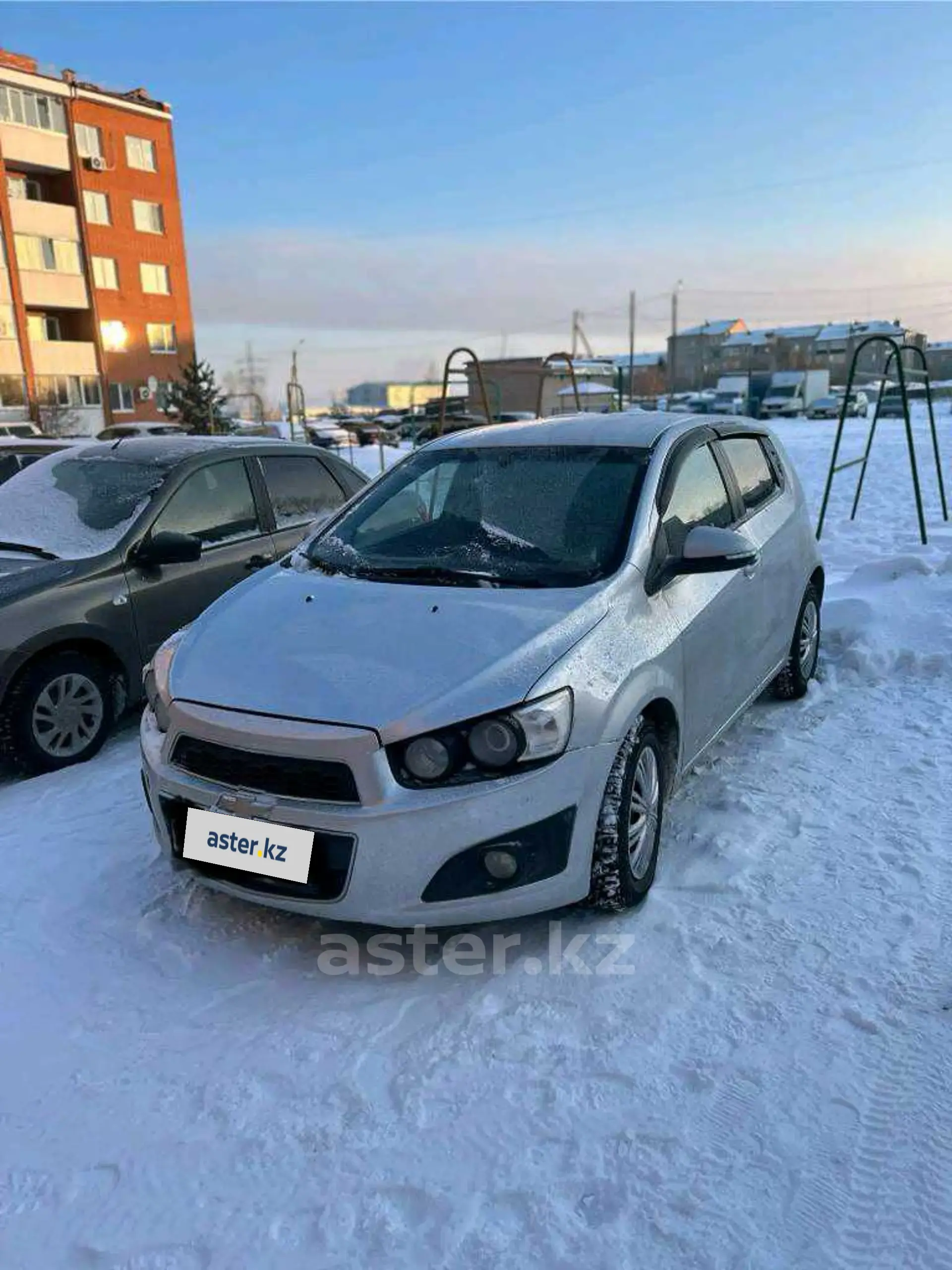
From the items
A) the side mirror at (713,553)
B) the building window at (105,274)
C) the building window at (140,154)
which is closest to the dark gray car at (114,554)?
the side mirror at (713,553)

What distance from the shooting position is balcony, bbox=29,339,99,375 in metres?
35.2

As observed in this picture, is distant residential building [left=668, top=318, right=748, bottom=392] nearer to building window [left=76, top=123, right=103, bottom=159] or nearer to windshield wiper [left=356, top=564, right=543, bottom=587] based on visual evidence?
building window [left=76, top=123, right=103, bottom=159]

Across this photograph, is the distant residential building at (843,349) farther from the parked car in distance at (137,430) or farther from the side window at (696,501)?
the side window at (696,501)

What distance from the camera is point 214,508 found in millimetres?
5297

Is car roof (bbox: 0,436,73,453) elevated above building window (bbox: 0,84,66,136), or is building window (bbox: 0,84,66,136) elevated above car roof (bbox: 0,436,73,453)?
building window (bbox: 0,84,66,136)

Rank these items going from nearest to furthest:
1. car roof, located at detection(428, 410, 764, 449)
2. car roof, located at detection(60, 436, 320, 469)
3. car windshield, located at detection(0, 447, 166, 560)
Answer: car roof, located at detection(428, 410, 764, 449) → car windshield, located at detection(0, 447, 166, 560) → car roof, located at detection(60, 436, 320, 469)

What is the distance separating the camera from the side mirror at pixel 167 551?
4.73 m

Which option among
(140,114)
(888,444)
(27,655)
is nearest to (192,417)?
(140,114)

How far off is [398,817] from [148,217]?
42.2m

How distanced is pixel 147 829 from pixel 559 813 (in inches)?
76.2

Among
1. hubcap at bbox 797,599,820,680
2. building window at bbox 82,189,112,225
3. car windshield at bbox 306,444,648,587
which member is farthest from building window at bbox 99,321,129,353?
hubcap at bbox 797,599,820,680

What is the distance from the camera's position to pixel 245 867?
270cm

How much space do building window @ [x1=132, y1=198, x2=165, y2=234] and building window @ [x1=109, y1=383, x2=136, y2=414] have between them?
6.50 meters

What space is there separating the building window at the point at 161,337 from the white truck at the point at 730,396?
912 inches
